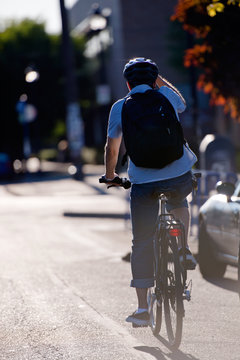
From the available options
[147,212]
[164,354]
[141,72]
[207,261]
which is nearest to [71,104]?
[207,261]

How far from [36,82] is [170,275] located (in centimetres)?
4665

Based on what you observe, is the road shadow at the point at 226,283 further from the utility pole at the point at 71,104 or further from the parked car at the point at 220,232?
the utility pole at the point at 71,104

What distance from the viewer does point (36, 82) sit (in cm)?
5228

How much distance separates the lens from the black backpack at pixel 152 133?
6176 mm

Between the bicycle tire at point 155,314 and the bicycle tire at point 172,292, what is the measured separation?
16 centimetres

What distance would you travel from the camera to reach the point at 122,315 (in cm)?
768

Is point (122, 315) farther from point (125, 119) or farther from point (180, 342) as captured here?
point (125, 119)

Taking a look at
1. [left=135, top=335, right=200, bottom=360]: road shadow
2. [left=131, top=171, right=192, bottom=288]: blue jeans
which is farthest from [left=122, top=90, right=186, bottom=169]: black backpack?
[left=135, top=335, right=200, bottom=360]: road shadow

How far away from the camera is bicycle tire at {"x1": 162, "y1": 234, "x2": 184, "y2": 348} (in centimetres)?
606

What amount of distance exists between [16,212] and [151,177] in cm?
1503

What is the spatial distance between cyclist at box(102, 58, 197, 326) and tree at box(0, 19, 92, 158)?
1793 inches

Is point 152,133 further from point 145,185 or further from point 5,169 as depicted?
point 5,169

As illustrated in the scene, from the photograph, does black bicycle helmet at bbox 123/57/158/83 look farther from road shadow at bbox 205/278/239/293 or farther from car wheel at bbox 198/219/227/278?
car wheel at bbox 198/219/227/278

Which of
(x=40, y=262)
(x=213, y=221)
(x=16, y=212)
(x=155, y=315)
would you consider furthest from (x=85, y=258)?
(x=16, y=212)
